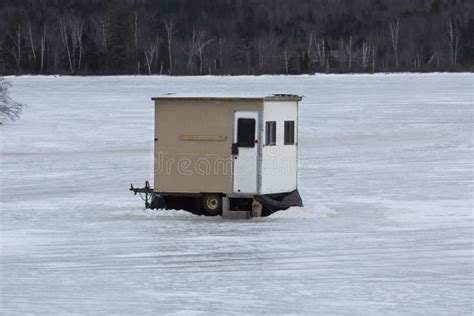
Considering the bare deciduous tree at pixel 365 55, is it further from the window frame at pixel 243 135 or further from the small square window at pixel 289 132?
the window frame at pixel 243 135

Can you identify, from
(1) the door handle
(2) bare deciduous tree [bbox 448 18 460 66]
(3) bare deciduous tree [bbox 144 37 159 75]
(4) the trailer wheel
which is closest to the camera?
(1) the door handle

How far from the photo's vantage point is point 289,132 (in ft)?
61.3

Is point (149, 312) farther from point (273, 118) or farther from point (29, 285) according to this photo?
point (273, 118)

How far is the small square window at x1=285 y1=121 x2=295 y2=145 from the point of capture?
18.6 metres

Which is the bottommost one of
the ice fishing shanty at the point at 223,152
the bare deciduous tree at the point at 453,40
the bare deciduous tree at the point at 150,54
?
the ice fishing shanty at the point at 223,152

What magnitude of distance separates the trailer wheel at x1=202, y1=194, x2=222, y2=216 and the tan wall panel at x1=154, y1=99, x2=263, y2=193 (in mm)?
124

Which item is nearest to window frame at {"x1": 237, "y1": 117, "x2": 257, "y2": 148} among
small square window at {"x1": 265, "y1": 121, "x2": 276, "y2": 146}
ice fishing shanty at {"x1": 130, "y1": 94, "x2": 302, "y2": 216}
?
ice fishing shanty at {"x1": 130, "y1": 94, "x2": 302, "y2": 216}

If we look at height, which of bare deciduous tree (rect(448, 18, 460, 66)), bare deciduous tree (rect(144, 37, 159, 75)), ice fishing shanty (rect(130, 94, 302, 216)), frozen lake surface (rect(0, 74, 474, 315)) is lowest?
frozen lake surface (rect(0, 74, 474, 315))

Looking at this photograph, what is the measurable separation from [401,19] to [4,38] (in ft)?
198

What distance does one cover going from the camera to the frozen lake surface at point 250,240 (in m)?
11.0

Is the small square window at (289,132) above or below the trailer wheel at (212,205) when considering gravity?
above

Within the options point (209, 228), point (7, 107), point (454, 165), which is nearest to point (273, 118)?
point (209, 228)

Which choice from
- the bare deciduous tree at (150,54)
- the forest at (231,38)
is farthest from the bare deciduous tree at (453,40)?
the bare deciduous tree at (150,54)

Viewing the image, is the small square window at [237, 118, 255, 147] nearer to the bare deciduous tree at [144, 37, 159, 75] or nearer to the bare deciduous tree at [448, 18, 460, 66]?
the bare deciduous tree at [144, 37, 159, 75]
